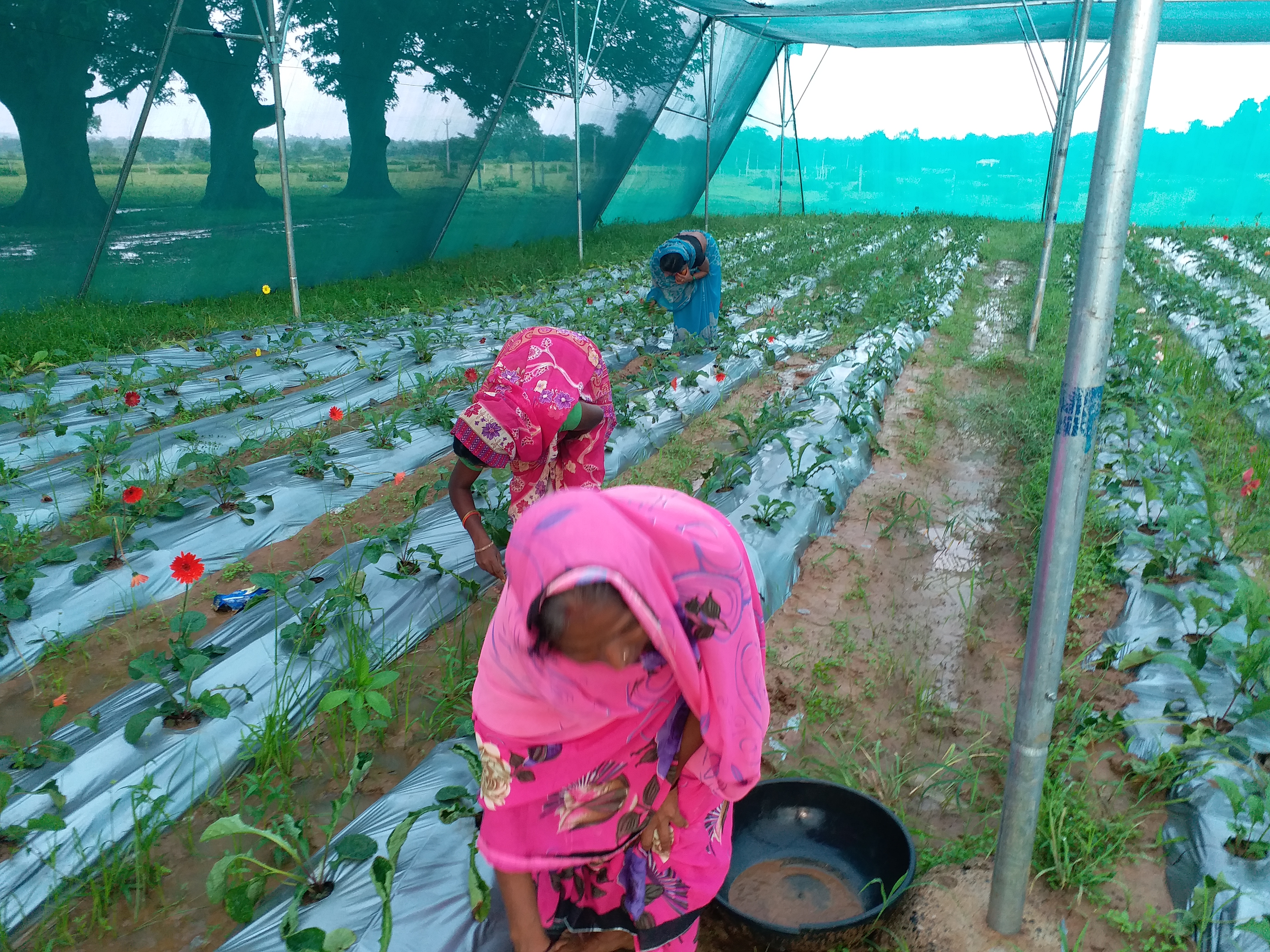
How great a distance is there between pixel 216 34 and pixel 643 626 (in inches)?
256

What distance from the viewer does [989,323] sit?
25.3 ft

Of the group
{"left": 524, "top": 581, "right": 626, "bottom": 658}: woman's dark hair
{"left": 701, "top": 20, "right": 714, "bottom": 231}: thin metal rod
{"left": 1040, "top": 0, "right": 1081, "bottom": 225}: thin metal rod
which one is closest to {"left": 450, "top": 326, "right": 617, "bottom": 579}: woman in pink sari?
{"left": 524, "top": 581, "right": 626, "bottom": 658}: woman's dark hair

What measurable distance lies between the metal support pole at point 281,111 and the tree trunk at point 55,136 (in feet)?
4.44

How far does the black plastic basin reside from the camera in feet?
5.64

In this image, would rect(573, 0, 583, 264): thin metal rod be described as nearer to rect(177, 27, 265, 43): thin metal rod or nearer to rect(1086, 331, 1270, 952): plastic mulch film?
rect(177, 27, 265, 43): thin metal rod

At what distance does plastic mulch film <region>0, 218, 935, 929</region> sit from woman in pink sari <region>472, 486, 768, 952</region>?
3.08 ft

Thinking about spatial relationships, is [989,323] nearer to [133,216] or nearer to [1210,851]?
[1210,851]

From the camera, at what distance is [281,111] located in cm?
605

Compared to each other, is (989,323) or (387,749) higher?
(989,323)

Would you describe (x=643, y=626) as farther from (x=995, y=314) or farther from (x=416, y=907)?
(x=995, y=314)

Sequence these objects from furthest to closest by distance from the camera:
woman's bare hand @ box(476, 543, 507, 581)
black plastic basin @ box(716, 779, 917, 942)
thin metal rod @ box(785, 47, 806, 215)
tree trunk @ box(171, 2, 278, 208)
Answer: thin metal rod @ box(785, 47, 806, 215)
tree trunk @ box(171, 2, 278, 208)
woman's bare hand @ box(476, 543, 507, 581)
black plastic basin @ box(716, 779, 917, 942)

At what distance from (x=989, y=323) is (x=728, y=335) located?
3198 mm

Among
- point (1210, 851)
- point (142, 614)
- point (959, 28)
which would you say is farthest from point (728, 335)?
point (959, 28)

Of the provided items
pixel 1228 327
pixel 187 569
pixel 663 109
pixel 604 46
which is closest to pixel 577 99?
pixel 604 46
